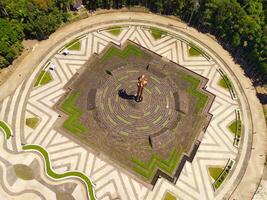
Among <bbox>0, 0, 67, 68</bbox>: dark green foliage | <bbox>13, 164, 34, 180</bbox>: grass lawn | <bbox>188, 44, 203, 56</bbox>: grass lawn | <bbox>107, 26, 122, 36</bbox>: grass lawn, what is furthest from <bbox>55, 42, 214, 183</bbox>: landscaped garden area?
<bbox>0, 0, 67, 68</bbox>: dark green foliage

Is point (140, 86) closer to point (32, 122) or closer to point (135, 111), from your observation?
point (135, 111)

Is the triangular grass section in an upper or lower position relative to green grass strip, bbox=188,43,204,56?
lower

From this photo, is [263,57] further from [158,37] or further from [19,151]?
[19,151]

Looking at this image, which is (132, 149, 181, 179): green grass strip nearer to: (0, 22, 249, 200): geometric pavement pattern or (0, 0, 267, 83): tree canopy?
(0, 22, 249, 200): geometric pavement pattern

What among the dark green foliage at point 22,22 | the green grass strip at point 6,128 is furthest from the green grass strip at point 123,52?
the green grass strip at point 6,128

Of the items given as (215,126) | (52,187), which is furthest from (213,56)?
(52,187)

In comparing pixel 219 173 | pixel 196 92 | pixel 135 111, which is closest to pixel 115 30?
pixel 135 111
